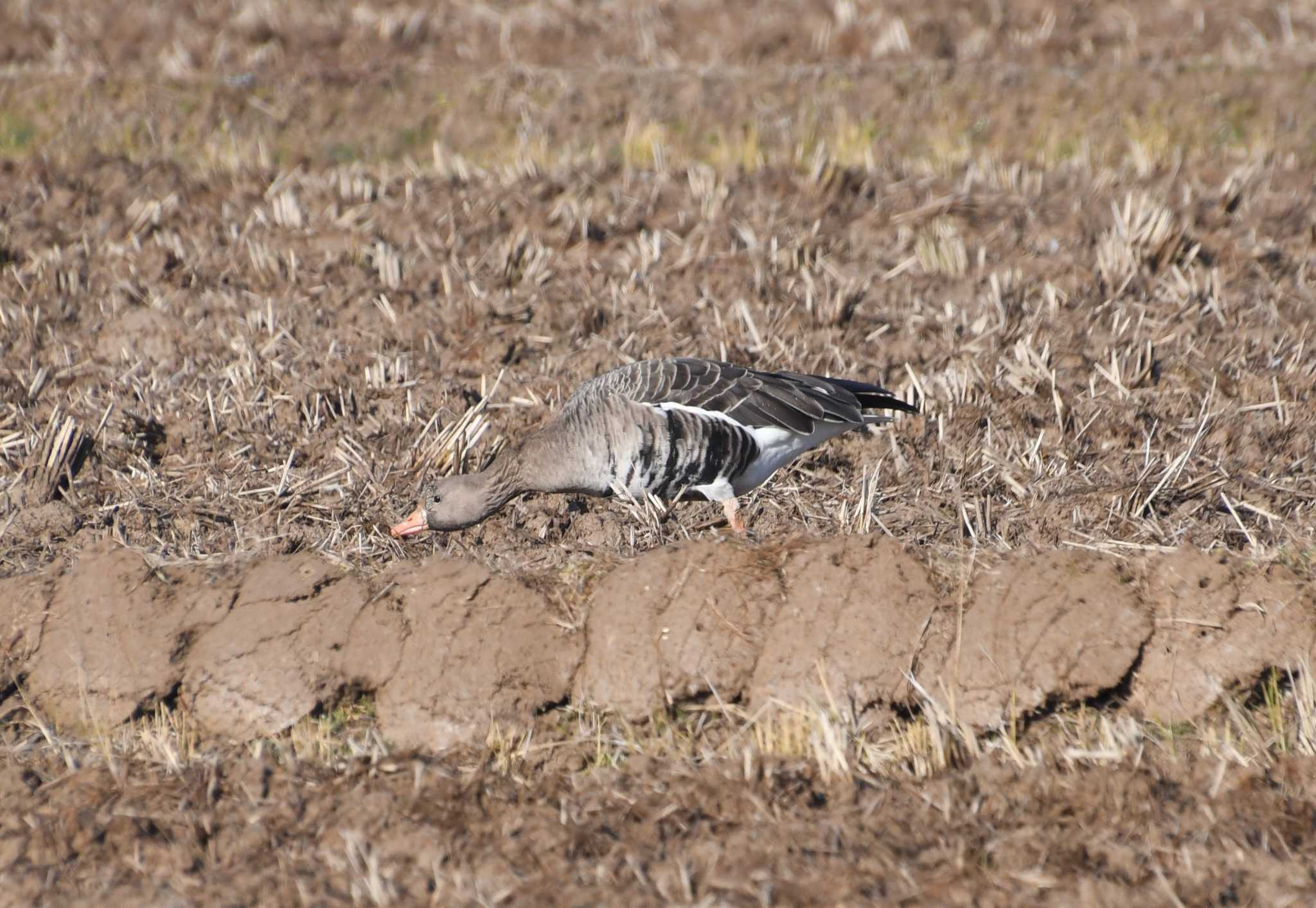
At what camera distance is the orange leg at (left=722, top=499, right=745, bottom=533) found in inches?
292

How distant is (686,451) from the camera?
7297 millimetres

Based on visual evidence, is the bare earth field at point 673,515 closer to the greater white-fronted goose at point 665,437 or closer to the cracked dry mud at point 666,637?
the cracked dry mud at point 666,637

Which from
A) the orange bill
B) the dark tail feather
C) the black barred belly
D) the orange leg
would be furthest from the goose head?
the dark tail feather

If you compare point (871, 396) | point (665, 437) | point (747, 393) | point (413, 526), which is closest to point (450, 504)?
point (413, 526)

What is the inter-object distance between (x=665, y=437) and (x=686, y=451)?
0.41 feet

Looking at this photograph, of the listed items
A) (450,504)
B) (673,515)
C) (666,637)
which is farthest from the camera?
(673,515)

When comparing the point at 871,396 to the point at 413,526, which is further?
the point at 871,396

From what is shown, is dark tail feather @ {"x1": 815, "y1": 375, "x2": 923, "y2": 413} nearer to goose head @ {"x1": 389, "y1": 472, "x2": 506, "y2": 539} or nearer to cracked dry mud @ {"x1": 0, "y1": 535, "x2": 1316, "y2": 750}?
cracked dry mud @ {"x1": 0, "y1": 535, "x2": 1316, "y2": 750}

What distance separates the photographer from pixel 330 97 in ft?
49.0

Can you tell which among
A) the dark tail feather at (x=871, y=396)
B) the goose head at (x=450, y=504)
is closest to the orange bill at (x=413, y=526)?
the goose head at (x=450, y=504)

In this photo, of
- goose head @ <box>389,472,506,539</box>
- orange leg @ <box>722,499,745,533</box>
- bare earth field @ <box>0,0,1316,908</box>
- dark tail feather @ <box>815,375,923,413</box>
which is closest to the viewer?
bare earth field @ <box>0,0,1316,908</box>

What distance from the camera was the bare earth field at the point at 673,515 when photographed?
208 inches

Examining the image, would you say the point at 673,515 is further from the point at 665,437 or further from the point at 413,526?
the point at 413,526

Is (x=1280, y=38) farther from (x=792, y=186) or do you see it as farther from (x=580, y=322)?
(x=580, y=322)
